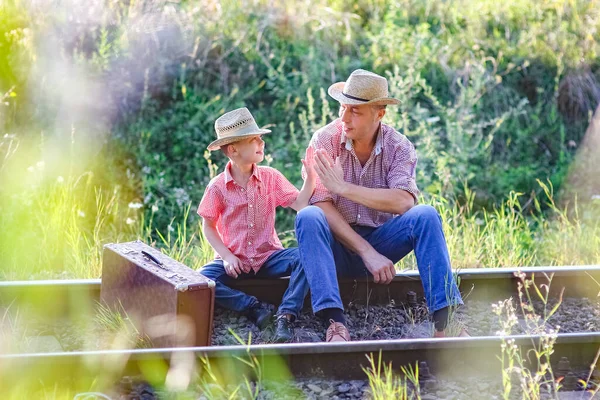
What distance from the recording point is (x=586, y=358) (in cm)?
389

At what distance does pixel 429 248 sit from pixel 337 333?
0.63 meters

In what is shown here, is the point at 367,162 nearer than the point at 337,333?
No

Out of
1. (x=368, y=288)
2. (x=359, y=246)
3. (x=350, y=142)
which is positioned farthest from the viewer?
(x=368, y=288)

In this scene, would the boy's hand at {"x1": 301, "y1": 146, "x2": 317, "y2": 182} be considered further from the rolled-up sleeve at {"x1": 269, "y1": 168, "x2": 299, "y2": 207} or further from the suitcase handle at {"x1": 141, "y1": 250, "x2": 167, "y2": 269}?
the suitcase handle at {"x1": 141, "y1": 250, "x2": 167, "y2": 269}

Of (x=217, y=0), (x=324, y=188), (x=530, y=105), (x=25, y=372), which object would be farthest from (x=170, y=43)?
(x=25, y=372)

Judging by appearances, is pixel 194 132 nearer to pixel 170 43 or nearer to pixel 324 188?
pixel 170 43

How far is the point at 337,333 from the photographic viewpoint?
165 inches

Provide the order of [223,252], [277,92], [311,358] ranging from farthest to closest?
[277,92] < [223,252] < [311,358]

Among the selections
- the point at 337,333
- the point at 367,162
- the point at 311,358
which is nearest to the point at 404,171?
the point at 367,162

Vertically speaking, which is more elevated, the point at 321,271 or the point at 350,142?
the point at 350,142

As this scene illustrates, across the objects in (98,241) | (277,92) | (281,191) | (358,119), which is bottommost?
(98,241)

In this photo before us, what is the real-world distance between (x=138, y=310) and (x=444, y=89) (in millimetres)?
5658

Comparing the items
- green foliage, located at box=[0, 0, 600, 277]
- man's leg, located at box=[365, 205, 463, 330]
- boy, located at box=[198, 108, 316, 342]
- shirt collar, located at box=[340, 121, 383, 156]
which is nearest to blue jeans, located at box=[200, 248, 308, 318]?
boy, located at box=[198, 108, 316, 342]

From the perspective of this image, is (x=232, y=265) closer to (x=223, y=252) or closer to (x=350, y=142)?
(x=223, y=252)
